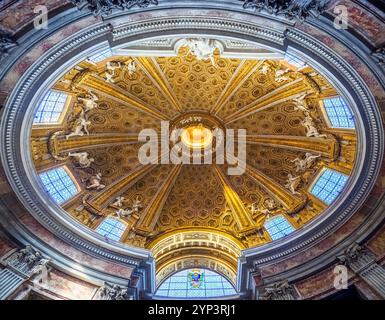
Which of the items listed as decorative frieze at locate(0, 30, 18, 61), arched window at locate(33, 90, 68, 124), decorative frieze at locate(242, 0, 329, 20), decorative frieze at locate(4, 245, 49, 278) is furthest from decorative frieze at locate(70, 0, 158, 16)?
decorative frieze at locate(4, 245, 49, 278)

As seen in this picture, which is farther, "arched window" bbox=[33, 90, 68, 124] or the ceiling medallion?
the ceiling medallion

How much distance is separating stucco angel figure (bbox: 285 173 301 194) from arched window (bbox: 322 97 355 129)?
366cm

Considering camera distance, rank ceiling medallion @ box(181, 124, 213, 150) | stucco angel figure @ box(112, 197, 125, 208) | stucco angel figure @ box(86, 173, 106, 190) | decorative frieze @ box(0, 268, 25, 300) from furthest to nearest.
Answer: ceiling medallion @ box(181, 124, 213, 150), stucco angel figure @ box(112, 197, 125, 208), stucco angel figure @ box(86, 173, 106, 190), decorative frieze @ box(0, 268, 25, 300)

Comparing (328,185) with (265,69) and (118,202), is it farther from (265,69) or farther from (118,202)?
(118,202)

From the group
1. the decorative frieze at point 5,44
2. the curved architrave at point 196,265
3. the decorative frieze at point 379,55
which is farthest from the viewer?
the curved architrave at point 196,265

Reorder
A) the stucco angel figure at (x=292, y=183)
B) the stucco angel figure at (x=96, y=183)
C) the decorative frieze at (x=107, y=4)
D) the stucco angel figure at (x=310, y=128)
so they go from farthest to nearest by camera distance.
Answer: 1. the stucco angel figure at (x=96, y=183)
2. the stucco angel figure at (x=292, y=183)
3. the stucco angel figure at (x=310, y=128)
4. the decorative frieze at (x=107, y=4)

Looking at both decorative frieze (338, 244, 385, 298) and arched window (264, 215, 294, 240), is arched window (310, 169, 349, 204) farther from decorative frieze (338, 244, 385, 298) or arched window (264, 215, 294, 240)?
decorative frieze (338, 244, 385, 298)

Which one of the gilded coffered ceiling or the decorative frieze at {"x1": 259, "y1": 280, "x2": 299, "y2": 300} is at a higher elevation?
the gilded coffered ceiling

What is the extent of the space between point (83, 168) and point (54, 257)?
7293mm

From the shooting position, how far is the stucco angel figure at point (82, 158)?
794 inches

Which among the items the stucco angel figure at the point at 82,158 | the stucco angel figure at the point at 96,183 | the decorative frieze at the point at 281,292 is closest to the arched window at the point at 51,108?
the stucco angel figure at the point at 82,158

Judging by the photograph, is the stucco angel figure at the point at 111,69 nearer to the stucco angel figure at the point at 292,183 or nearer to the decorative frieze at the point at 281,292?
the stucco angel figure at the point at 292,183

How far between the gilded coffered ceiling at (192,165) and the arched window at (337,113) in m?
0.39

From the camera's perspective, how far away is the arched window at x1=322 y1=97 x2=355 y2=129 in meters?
16.8
